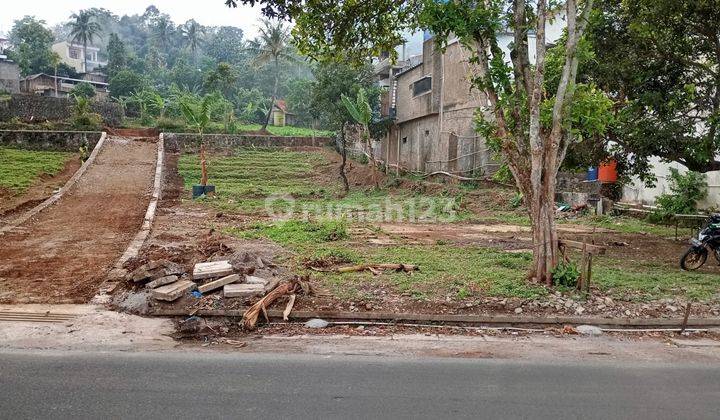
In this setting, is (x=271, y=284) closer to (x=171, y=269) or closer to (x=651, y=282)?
(x=171, y=269)

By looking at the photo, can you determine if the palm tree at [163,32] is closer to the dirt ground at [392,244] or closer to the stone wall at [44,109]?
the stone wall at [44,109]

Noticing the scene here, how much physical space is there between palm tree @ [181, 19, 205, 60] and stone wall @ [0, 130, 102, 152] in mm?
39971

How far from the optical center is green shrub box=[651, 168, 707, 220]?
16.7 metres

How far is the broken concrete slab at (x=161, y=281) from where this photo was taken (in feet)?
25.0

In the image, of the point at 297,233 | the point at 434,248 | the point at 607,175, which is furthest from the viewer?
the point at 607,175

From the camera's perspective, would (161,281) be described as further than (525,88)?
No

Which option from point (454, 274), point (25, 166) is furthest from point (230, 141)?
point (454, 274)

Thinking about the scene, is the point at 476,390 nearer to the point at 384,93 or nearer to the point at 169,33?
the point at 384,93

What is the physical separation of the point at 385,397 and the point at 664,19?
9224mm

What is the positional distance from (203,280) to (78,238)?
6568 mm

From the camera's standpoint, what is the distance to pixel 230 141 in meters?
35.1

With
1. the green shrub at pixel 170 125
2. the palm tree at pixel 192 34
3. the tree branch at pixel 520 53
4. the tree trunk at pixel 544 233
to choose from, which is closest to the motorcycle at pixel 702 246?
the tree trunk at pixel 544 233

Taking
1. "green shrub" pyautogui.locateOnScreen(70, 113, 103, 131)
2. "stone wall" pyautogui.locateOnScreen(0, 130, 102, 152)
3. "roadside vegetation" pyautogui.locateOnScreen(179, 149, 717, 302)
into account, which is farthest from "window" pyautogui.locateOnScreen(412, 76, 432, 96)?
"green shrub" pyautogui.locateOnScreen(70, 113, 103, 131)

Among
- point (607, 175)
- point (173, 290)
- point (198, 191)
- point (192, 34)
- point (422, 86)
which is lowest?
point (173, 290)
